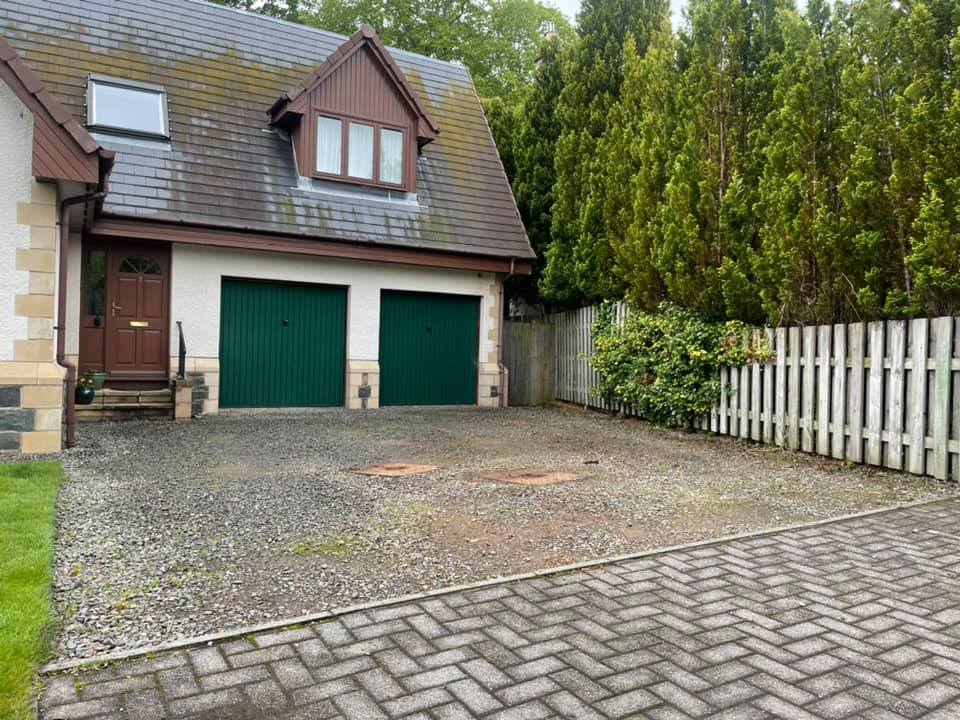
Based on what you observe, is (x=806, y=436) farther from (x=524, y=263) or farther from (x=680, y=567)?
(x=524, y=263)

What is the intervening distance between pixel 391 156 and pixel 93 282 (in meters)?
5.59

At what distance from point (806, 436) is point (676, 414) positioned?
230cm

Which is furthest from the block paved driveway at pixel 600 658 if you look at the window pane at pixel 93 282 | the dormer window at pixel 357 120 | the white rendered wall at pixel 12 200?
the dormer window at pixel 357 120

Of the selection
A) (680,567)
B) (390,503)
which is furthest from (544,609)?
(390,503)

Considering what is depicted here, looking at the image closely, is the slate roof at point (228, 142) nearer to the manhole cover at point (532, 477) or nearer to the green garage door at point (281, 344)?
the green garage door at point (281, 344)

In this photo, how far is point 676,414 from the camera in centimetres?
1031

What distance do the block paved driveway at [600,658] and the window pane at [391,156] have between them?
1069cm

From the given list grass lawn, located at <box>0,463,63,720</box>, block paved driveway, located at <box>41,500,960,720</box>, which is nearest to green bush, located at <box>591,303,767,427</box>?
block paved driveway, located at <box>41,500,960,720</box>

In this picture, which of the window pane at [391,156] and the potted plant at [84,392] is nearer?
the potted plant at [84,392]

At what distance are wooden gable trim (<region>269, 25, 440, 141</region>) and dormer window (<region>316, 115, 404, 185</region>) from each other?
0.46m

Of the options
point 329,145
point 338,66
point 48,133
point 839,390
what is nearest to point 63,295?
point 48,133

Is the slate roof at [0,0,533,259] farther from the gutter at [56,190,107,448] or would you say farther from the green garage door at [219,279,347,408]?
the gutter at [56,190,107,448]

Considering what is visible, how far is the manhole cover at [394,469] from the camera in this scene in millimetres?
6945

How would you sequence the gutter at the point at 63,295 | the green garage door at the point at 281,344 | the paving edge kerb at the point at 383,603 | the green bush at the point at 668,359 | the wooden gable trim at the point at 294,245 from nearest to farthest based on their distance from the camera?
1. the paving edge kerb at the point at 383,603
2. the gutter at the point at 63,295
3. the green bush at the point at 668,359
4. the wooden gable trim at the point at 294,245
5. the green garage door at the point at 281,344
